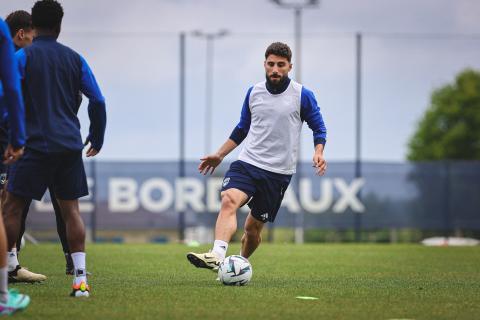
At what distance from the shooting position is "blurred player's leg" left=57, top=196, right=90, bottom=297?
7.53 m

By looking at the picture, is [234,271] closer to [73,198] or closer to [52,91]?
[73,198]

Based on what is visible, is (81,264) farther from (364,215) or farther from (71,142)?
(364,215)

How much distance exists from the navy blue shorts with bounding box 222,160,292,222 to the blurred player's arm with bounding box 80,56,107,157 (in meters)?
1.63

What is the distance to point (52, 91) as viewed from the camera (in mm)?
7316

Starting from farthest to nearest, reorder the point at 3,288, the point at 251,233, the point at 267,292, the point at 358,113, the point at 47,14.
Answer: the point at 358,113 < the point at 251,233 < the point at 267,292 < the point at 47,14 < the point at 3,288

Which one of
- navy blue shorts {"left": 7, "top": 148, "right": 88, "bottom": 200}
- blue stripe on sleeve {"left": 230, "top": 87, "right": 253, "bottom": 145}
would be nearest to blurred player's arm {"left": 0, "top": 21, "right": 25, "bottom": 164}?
navy blue shorts {"left": 7, "top": 148, "right": 88, "bottom": 200}

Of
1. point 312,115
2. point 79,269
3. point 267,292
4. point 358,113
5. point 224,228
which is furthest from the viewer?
point 358,113

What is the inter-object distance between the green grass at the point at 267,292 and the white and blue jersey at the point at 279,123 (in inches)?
44.5

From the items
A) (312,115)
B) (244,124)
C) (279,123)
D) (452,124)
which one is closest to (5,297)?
(279,123)

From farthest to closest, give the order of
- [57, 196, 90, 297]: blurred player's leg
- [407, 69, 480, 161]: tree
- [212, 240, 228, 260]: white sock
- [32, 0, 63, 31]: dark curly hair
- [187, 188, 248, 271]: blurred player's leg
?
[407, 69, 480, 161]: tree, [212, 240, 228, 260]: white sock, [187, 188, 248, 271]: blurred player's leg, [57, 196, 90, 297]: blurred player's leg, [32, 0, 63, 31]: dark curly hair

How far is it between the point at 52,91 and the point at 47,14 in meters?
0.58

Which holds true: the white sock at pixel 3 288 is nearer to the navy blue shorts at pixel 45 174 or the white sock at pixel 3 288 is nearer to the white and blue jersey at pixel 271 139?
the navy blue shorts at pixel 45 174

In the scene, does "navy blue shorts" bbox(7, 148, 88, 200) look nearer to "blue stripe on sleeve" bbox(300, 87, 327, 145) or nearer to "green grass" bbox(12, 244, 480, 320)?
"green grass" bbox(12, 244, 480, 320)

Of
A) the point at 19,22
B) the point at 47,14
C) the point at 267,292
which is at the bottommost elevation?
the point at 267,292
